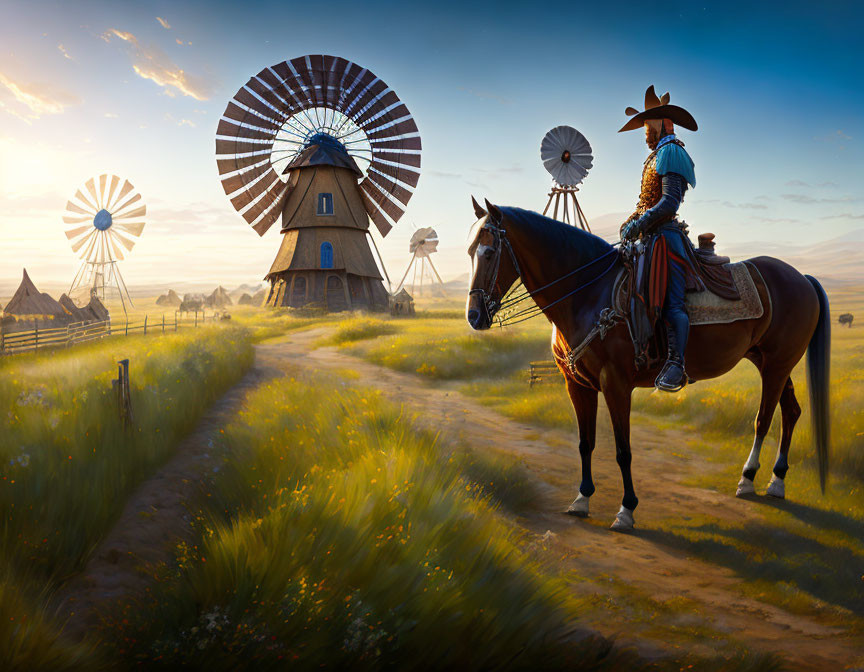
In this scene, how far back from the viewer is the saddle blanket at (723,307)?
5211 millimetres

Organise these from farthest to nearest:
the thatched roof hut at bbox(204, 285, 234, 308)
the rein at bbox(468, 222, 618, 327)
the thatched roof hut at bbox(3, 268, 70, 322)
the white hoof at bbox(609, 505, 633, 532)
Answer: the thatched roof hut at bbox(204, 285, 234, 308)
the thatched roof hut at bbox(3, 268, 70, 322)
the white hoof at bbox(609, 505, 633, 532)
the rein at bbox(468, 222, 618, 327)

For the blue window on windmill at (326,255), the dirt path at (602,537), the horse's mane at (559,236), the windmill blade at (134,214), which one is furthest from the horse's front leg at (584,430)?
the windmill blade at (134,214)

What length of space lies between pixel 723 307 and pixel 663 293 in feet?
2.94

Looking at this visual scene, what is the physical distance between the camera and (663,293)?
489 cm

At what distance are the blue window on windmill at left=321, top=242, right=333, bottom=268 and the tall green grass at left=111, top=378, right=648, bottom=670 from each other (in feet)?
86.5

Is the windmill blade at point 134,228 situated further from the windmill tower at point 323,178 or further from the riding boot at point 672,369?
the riding boot at point 672,369

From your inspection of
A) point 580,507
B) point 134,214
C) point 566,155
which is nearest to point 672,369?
point 580,507

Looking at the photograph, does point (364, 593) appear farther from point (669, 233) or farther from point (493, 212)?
point (669, 233)

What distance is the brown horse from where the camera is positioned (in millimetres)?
4512

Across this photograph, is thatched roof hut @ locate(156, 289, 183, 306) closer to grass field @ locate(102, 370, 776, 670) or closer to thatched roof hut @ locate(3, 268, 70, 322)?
thatched roof hut @ locate(3, 268, 70, 322)

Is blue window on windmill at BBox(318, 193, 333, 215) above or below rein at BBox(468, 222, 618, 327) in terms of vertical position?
above

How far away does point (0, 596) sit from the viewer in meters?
2.44

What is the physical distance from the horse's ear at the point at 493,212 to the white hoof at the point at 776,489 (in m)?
4.50

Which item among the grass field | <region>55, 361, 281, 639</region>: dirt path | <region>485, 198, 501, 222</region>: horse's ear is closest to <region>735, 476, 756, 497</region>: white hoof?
the grass field
